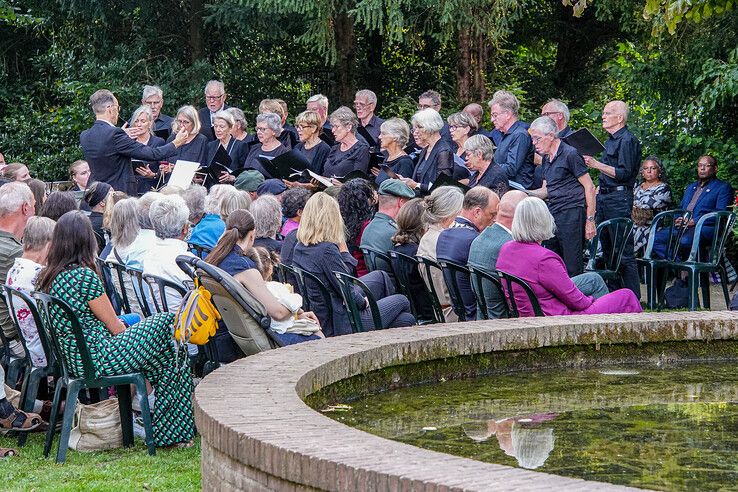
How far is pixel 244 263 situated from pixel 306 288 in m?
0.97

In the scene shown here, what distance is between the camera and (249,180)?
39.7 ft

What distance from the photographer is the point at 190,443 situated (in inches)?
272

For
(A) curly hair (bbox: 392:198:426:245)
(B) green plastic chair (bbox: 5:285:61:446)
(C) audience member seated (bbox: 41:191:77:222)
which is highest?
(C) audience member seated (bbox: 41:191:77:222)

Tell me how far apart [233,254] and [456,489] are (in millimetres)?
4267

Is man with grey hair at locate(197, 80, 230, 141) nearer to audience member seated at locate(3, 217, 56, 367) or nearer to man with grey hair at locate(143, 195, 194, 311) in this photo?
man with grey hair at locate(143, 195, 194, 311)

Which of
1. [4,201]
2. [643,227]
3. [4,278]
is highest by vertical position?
[4,201]

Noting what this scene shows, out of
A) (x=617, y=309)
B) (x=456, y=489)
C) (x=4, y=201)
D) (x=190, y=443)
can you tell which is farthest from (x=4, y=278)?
(x=456, y=489)

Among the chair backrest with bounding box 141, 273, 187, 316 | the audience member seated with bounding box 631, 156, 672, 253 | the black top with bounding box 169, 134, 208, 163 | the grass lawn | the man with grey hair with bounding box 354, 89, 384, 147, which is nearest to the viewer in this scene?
the grass lawn

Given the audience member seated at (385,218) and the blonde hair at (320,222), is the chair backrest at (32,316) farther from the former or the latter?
the audience member seated at (385,218)

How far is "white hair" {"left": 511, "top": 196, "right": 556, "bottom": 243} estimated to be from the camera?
7875 mm

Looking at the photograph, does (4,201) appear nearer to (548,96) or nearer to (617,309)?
(617,309)

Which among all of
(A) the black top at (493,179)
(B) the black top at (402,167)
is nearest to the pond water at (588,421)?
(A) the black top at (493,179)

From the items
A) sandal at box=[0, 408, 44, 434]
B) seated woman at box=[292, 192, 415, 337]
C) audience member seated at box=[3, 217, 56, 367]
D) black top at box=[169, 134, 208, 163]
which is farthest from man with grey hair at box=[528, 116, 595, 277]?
sandal at box=[0, 408, 44, 434]

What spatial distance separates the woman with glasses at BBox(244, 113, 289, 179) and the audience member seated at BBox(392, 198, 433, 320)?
365 centimetres
